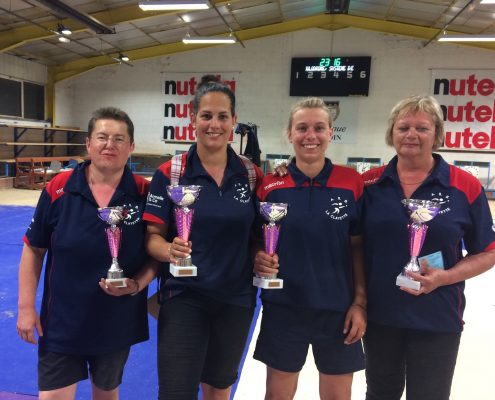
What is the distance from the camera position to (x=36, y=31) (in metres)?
10.9

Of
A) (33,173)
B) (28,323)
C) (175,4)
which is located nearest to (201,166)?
(28,323)

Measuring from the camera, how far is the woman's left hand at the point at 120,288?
154 cm

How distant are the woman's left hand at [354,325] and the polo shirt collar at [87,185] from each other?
3.32ft

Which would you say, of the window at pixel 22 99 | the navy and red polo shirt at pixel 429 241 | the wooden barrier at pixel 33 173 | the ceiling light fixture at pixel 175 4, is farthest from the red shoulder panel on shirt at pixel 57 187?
the window at pixel 22 99

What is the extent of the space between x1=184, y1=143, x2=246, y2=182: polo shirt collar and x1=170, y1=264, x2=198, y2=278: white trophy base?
385 millimetres

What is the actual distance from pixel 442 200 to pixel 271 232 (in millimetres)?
697

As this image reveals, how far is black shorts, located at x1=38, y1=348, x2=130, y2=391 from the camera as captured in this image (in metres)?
1.60

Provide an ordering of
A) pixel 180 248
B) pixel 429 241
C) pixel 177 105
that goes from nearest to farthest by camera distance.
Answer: pixel 180 248
pixel 429 241
pixel 177 105

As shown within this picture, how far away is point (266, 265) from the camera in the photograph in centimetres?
160

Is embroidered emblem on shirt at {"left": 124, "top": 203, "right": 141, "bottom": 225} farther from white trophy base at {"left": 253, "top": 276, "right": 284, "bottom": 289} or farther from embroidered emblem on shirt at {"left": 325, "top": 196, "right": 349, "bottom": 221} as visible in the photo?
embroidered emblem on shirt at {"left": 325, "top": 196, "right": 349, "bottom": 221}

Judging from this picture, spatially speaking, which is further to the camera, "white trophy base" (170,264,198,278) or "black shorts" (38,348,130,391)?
"black shorts" (38,348,130,391)

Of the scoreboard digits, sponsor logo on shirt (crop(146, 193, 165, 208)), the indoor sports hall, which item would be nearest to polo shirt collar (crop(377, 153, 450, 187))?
sponsor logo on shirt (crop(146, 193, 165, 208))

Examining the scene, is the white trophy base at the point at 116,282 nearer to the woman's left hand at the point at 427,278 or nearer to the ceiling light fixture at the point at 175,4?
the woman's left hand at the point at 427,278

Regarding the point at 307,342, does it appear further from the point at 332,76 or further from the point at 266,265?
the point at 332,76
